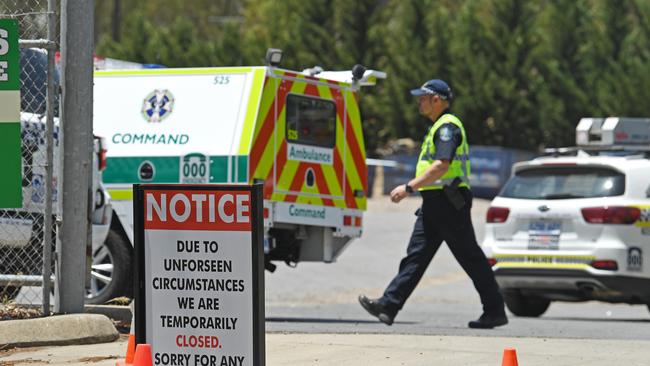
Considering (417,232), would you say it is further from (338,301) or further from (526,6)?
(526,6)

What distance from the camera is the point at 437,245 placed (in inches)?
439

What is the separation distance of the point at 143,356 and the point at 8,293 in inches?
174

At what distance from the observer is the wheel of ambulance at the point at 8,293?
9.94m

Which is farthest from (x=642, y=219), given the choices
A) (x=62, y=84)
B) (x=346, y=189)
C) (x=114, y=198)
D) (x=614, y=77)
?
(x=614, y=77)

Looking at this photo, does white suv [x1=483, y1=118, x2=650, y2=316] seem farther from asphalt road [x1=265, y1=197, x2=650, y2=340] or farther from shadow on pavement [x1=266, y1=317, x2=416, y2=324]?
shadow on pavement [x1=266, y1=317, x2=416, y2=324]

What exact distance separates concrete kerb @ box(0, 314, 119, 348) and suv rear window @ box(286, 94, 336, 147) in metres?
5.01

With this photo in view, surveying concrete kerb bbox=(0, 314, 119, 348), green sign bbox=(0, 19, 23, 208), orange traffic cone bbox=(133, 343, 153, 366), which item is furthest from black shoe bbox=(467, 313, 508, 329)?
orange traffic cone bbox=(133, 343, 153, 366)

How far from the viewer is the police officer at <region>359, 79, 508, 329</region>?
36.1 ft

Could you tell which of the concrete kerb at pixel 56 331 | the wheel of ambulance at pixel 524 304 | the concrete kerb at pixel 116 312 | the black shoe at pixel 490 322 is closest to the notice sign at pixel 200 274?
the concrete kerb at pixel 56 331

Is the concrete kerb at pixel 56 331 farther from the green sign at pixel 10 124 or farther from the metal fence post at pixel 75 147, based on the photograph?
the green sign at pixel 10 124

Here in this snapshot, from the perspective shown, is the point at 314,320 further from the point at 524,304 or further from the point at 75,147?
the point at 75,147

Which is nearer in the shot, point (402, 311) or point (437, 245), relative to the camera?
point (437, 245)

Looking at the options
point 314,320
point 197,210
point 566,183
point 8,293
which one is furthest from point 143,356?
point 566,183

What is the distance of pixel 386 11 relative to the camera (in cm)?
4284
